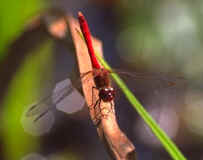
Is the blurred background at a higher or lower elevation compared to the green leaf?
lower

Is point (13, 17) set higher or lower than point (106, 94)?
higher

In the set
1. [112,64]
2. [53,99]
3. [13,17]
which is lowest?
[112,64]

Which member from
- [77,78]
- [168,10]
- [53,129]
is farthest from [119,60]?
[77,78]

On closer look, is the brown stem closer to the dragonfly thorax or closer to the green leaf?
the dragonfly thorax

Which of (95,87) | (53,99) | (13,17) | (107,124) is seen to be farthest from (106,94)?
(13,17)

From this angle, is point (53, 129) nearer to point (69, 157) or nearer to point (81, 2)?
point (69, 157)

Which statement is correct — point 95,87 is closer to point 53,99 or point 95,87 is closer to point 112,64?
point 53,99

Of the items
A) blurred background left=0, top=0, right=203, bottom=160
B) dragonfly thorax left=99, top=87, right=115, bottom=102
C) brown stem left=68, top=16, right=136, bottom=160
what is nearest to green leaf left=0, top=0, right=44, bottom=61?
blurred background left=0, top=0, right=203, bottom=160
